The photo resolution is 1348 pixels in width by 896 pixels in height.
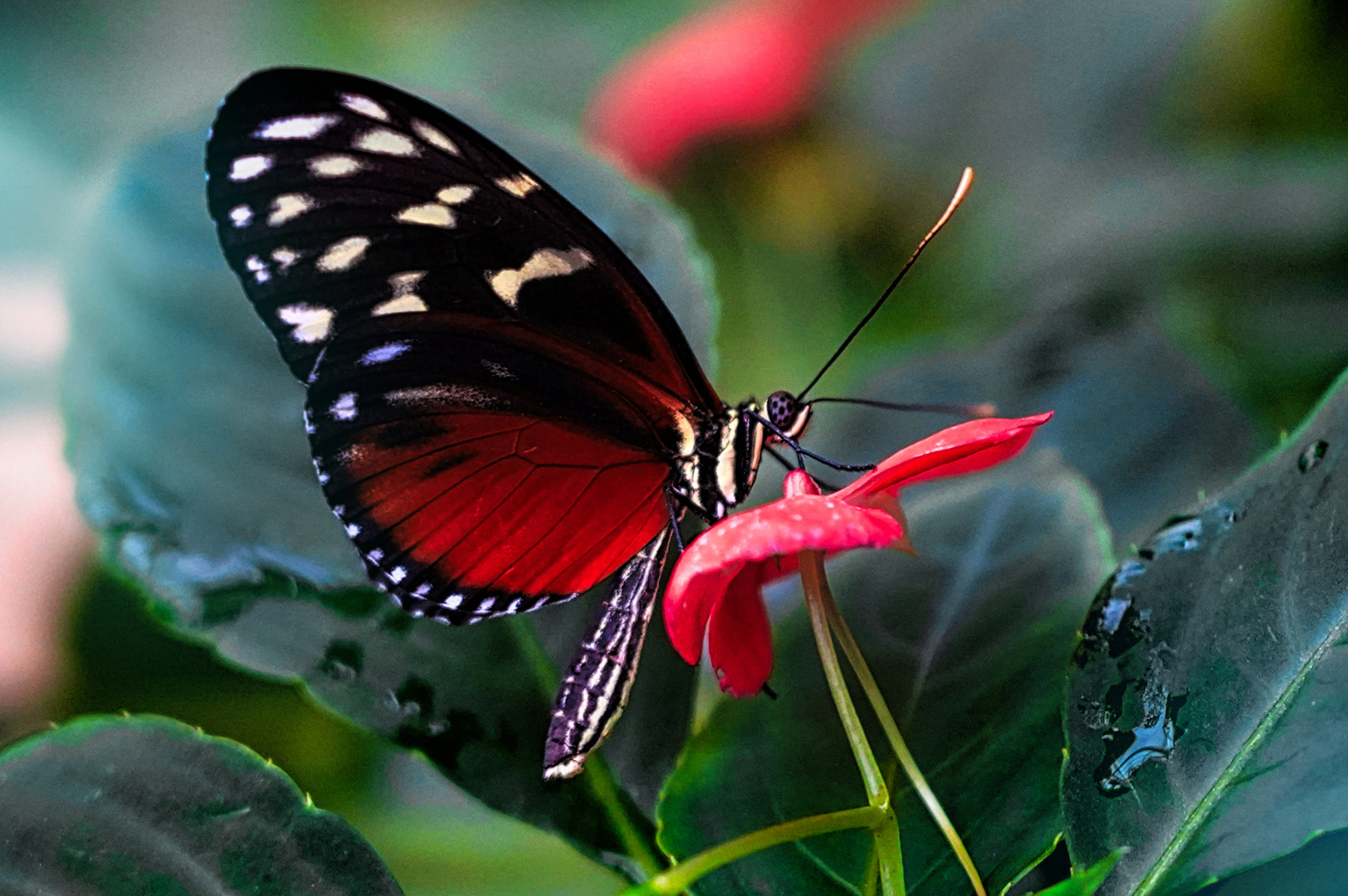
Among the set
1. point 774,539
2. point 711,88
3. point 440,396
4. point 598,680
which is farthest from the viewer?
point 711,88

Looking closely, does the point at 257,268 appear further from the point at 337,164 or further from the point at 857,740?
the point at 857,740

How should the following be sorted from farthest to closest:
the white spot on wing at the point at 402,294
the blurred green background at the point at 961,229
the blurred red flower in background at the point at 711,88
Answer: the blurred red flower in background at the point at 711,88 < the blurred green background at the point at 961,229 < the white spot on wing at the point at 402,294

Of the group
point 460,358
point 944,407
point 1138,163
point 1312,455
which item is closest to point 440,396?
point 460,358

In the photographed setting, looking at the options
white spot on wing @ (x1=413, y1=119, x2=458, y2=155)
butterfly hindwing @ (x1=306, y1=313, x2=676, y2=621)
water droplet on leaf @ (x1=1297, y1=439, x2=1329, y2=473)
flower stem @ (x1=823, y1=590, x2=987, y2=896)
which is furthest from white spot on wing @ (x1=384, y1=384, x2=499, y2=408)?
water droplet on leaf @ (x1=1297, y1=439, x2=1329, y2=473)

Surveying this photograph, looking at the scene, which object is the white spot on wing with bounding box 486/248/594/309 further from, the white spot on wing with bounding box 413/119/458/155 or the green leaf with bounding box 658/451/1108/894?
the green leaf with bounding box 658/451/1108/894

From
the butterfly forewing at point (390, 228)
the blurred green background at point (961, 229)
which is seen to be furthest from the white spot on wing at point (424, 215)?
the blurred green background at point (961, 229)

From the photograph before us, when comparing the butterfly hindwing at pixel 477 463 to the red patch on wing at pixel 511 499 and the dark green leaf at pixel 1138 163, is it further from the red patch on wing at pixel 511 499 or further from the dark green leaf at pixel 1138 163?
the dark green leaf at pixel 1138 163
